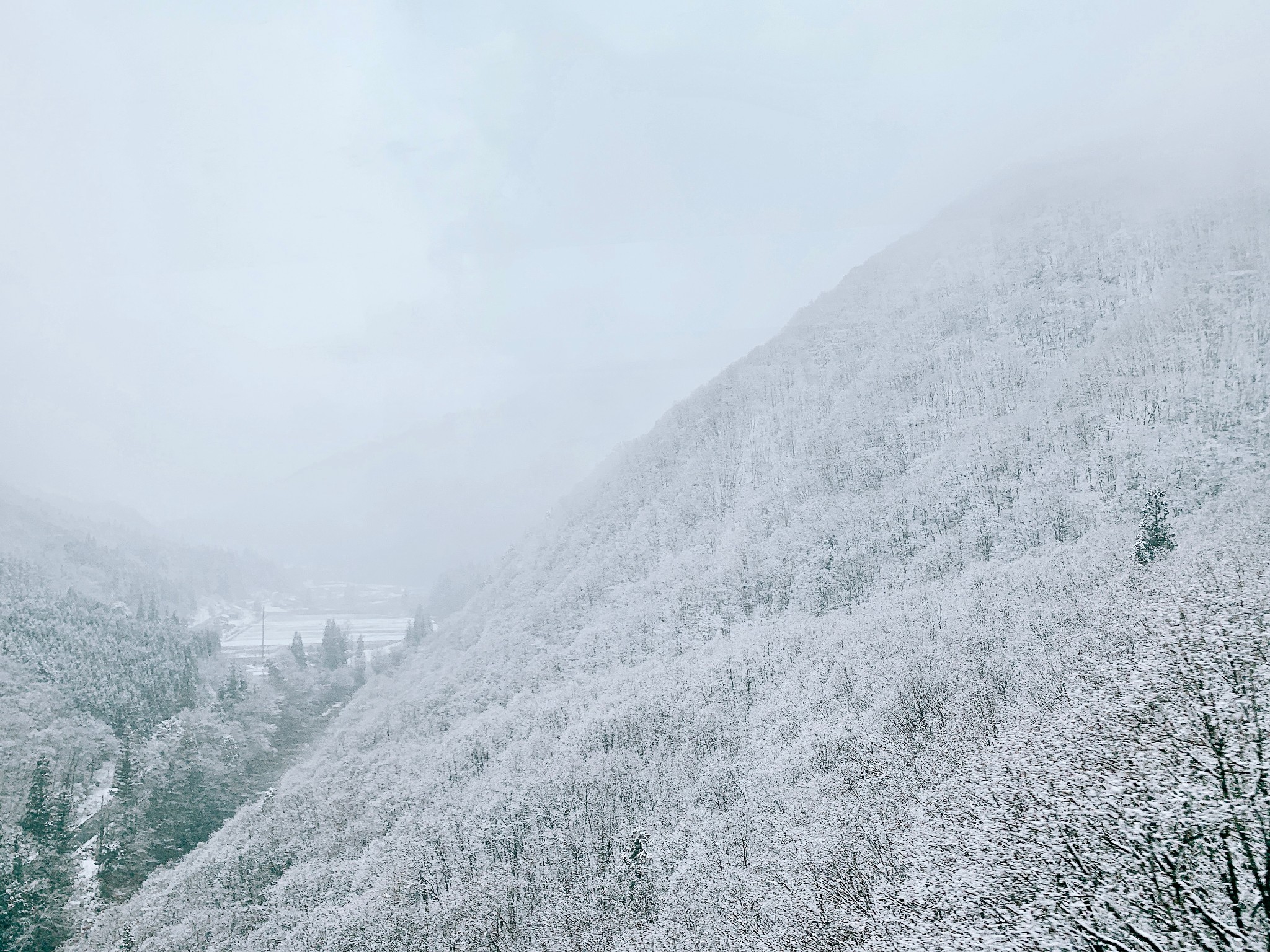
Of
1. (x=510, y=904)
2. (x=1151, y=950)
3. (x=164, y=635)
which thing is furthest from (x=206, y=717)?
(x=1151, y=950)

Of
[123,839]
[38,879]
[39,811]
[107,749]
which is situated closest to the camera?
[38,879]

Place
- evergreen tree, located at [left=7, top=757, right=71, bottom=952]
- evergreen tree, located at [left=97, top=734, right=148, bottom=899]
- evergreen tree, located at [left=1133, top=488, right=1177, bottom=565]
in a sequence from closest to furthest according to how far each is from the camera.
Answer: evergreen tree, located at [left=1133, top=488, right=1177, bottom=565]
evergreen tree, located at [left=7, top=757, right=71, bottom=952]
evergreen tree, located at [left=97, top=734, right=148, bottom=899]

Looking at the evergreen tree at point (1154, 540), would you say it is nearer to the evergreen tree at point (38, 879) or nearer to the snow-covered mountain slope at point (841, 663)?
the snow-covered mountain slope at point (841, 663)

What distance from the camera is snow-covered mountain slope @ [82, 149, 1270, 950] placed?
42781mm

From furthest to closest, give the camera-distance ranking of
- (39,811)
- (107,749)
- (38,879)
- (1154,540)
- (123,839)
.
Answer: (107,749) < (123,839) < (39,811) < (38,879) < (1154,540)

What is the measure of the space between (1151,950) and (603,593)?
140 meters

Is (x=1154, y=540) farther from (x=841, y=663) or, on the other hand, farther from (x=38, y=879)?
(x=38, y=879)

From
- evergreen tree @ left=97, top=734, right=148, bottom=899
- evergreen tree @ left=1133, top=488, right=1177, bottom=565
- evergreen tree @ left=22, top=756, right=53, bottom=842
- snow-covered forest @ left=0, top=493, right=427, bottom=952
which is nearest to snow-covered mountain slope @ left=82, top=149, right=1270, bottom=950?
evergreen tree @ left=1133, top=488, right=1177, bottom=565

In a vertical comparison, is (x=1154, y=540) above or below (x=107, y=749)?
above

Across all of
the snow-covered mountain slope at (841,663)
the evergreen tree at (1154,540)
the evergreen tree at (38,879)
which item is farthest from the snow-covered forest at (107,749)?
the evergreen tree at (1154,540)

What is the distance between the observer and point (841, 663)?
9325 centimetres

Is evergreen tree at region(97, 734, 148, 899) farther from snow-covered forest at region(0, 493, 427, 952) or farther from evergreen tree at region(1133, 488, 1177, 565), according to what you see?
evergreen tree at region(1133, 488, 1177, 565)

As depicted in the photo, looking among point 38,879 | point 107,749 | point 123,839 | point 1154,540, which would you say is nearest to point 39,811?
point 123,839

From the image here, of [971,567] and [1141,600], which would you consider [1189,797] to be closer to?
[1141,600]
